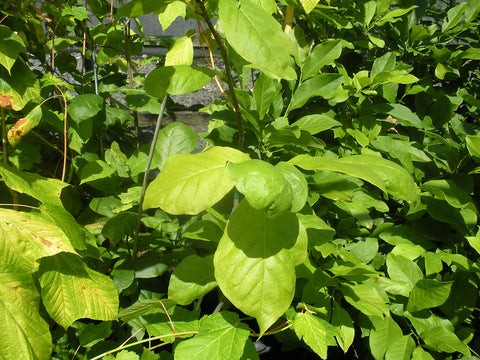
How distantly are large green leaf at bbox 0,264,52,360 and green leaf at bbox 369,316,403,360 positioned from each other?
81 centimetres

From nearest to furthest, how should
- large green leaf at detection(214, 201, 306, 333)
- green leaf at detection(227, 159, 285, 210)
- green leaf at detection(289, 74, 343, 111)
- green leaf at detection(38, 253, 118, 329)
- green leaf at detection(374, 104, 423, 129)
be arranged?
green leaf at detection(227, 159, 285, 210), large green leaf at detection(214, 201, 306, 333), green leaf at detection(38, 253, 118, 329), green leaf at detection(289, 74, 343, 111), green leaf at detection(374, 104, 423, 129)

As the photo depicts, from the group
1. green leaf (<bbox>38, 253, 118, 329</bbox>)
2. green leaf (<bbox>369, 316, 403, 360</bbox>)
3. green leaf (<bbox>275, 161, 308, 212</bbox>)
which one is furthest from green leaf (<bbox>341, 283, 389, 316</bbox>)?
green leaf (<bbox>38, 253, 118, 329</bbox>)

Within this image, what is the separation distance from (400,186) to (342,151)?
62cm

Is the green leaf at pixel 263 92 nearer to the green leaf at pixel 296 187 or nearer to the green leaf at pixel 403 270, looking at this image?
the green leaf at pixel 296 187

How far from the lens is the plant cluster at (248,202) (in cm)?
60

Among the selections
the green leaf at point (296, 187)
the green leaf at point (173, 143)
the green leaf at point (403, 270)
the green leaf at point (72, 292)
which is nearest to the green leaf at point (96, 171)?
the green leaf at point (173, 143)

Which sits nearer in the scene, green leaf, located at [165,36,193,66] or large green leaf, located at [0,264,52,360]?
large green leaf, located at [0,264,52,360]

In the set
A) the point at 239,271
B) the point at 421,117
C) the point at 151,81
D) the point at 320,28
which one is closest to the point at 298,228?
the point at 239,271

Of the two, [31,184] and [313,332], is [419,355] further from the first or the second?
[31,184]

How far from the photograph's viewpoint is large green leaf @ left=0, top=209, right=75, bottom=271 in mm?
676

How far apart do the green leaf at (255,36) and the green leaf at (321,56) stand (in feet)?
1.92

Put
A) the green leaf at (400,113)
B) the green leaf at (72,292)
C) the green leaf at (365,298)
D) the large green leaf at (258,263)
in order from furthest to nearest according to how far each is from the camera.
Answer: the green leaf at (400,113), the green leaf at (365,298), the green leaf at (72,292), the large green leaf at (258,263)

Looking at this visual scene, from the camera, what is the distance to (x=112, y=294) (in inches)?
32.2

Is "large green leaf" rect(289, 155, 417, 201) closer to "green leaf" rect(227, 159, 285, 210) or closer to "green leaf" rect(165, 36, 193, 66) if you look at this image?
"green leaf" rect(227, 159, 285, 210)
